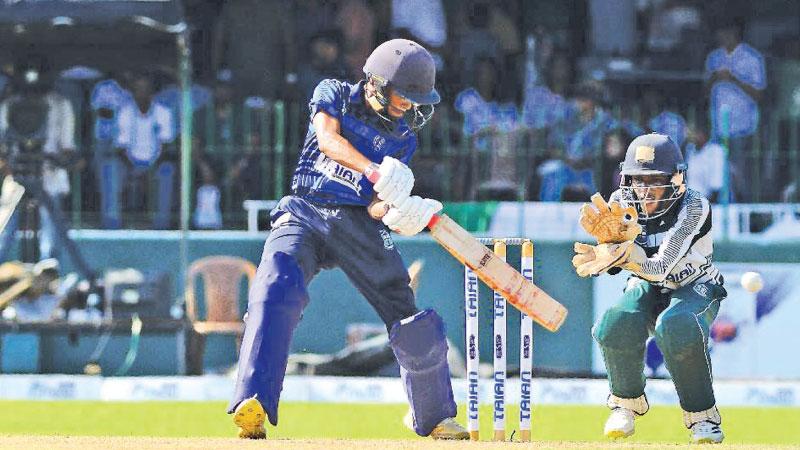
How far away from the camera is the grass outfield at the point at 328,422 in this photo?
926 centimetres

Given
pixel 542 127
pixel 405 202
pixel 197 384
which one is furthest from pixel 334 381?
pixel 405 202

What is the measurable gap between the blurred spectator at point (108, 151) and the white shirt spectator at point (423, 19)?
86.5 inches

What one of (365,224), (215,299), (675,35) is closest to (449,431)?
(365,224)

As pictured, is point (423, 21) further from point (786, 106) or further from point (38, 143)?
point (38, 143)

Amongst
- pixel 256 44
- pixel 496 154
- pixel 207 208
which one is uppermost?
pixel 256 44

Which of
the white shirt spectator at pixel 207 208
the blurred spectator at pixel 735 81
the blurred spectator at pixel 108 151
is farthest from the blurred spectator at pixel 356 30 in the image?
the blurred spectator at pixel 735 81

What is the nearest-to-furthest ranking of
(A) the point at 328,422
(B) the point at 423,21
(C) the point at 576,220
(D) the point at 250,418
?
1. (D) the point at 250,418
2. (A) the point at 328,422
3. (C) the point at 576,220
4. (B) the point at 423,21

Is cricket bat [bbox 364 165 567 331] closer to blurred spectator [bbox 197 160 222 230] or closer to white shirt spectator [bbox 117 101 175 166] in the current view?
blurred spectator [bbox 197 160 222 230]

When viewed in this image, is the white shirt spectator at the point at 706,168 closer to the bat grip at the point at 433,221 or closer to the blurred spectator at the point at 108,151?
the blurred spectator at the point at 108,151

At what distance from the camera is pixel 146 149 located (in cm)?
1362

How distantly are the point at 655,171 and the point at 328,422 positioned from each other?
119 inches

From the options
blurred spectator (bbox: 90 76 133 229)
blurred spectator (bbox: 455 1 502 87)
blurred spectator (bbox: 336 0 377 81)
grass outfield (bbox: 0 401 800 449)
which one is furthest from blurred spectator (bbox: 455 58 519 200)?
blurred spectator (bbox: 90 76 133 229)

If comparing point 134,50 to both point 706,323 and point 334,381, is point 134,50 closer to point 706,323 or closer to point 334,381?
point 334,381

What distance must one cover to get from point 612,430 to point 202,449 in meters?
2.26
